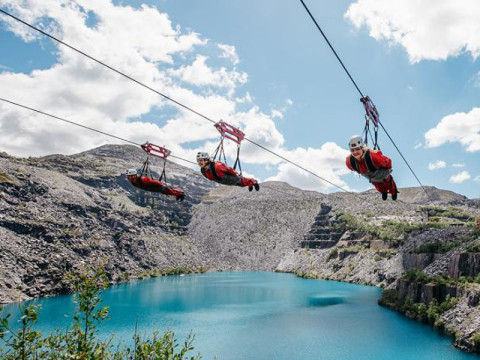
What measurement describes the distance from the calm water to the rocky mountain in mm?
4308

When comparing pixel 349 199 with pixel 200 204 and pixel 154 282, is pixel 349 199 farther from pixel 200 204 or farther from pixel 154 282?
pixel 154 282

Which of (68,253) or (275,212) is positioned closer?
(68,253)

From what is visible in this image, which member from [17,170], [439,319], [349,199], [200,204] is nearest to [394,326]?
[439,319]

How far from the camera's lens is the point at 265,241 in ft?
404

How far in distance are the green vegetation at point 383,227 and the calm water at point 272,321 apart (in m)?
18.7

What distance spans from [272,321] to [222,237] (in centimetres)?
8108

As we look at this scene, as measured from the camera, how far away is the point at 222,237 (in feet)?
419

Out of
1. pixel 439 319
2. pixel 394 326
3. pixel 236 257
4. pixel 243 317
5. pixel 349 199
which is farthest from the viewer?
pixel 349 199

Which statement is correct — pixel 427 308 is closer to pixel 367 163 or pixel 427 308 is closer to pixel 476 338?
pixel 476 338

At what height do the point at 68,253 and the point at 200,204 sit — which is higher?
the point at 200,204

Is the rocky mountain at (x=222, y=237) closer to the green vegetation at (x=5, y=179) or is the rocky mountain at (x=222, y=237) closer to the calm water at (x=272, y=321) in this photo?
the green vegetation at (x=5, y=179)

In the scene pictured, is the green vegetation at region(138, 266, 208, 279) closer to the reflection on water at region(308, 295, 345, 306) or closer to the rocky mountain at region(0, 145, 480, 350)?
the rocky mountain at region(0, 145, 480, 350)

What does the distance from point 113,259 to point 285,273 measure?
1920 inches

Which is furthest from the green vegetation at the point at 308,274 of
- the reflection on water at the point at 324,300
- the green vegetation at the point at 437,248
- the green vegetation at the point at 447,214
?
the green vegetation at the point at 447,214
